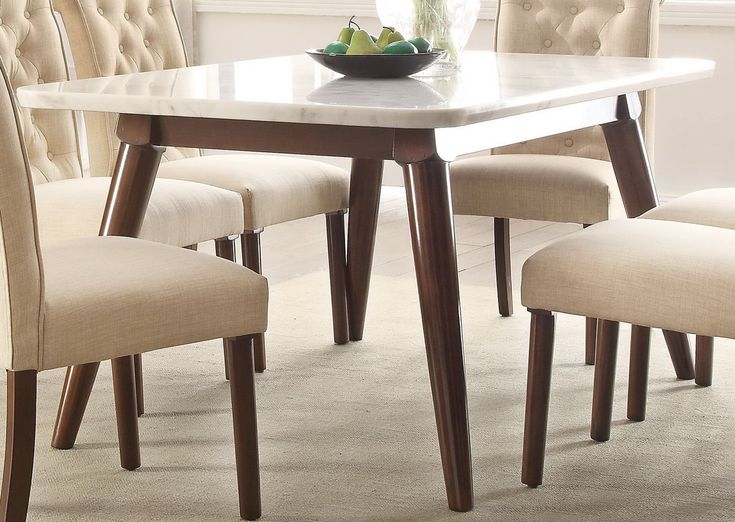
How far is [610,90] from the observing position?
219 centimetres

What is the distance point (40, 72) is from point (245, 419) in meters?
1.18

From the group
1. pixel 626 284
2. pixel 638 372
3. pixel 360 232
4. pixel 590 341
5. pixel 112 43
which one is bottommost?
pixel 590 341

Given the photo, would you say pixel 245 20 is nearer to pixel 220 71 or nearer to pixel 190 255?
pixel 220 71

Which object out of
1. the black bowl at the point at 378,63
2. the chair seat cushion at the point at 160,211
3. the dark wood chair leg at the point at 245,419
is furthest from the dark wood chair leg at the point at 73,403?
the black bowl at the point at 378,63

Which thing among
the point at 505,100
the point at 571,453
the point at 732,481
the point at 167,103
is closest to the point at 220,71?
the point at 167,103

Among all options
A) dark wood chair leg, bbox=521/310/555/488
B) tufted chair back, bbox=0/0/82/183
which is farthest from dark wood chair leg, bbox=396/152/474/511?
tufted chair back, bbox=0/0/82/183

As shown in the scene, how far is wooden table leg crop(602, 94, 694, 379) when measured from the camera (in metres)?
2.61

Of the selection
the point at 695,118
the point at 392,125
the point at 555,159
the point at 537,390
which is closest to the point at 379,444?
the point at 537,390

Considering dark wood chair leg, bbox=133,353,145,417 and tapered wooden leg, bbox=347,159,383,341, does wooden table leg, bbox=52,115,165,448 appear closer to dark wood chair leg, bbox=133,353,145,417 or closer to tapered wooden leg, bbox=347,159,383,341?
dark wood chair leg, bbox=133,353,145,417

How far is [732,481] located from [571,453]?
287 millimetres

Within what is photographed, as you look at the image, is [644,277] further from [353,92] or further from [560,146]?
[560,146]

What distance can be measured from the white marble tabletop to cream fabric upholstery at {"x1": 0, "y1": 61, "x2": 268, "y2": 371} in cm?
25

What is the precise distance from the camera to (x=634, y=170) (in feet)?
8.70

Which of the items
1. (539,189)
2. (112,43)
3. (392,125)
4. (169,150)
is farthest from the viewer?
(169,150)
